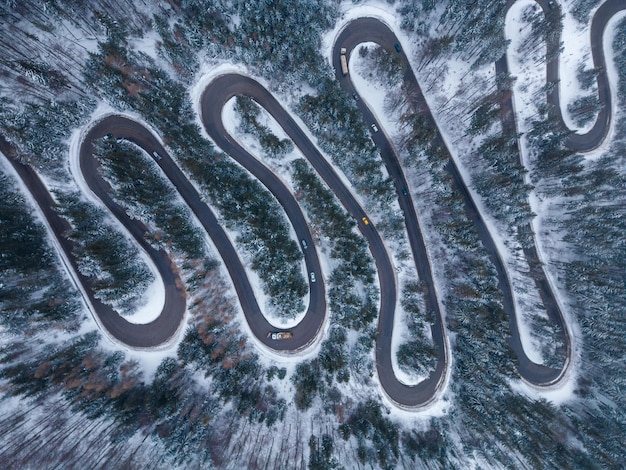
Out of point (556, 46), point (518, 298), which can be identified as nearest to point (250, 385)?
point (518, 298)

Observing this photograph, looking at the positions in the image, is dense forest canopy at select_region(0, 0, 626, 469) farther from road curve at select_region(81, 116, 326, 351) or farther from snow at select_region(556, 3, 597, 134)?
road curve at select_region(81, 116, 326, 351)

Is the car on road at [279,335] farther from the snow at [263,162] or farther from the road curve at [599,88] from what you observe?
the road curve at [599,88]

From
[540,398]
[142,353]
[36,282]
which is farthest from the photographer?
[540,398]

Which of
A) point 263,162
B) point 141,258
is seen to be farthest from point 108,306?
point 263,162

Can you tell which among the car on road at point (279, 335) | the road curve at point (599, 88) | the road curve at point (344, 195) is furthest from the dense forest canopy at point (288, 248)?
the car on road at point (279, 335)

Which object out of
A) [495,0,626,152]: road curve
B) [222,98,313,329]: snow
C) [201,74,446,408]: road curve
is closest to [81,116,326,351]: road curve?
[222,98,313,329]: snow

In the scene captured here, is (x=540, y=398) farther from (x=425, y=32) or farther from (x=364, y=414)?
(x=425, y=32)

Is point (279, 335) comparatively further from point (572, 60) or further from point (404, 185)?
point (572, 60)

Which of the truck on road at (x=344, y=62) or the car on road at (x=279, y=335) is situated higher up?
the truck on road at (x=344, y=62)
